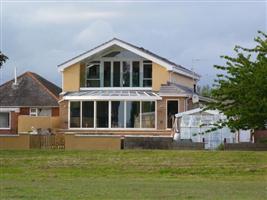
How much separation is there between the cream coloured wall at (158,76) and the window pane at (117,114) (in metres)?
2.88

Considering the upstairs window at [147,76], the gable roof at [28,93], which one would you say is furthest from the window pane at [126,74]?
the gable roof at [28,93]

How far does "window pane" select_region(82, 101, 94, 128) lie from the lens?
170 feet

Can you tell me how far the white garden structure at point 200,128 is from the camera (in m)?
43.0

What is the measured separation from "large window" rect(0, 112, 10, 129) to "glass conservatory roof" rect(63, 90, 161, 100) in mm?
9114

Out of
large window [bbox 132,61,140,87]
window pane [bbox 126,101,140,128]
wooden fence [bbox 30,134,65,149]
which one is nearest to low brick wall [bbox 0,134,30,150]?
wooden fence [bbox 30,134,65,149]

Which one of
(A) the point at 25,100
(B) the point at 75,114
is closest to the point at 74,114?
(B) the point at 75,114

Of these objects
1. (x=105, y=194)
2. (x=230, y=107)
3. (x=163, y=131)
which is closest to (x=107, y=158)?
(x=230, y=107)

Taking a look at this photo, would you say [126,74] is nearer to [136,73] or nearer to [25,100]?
[136,73]

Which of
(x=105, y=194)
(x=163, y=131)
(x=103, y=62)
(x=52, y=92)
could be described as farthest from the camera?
(x=52, y=92)

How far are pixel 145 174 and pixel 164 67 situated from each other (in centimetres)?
2289

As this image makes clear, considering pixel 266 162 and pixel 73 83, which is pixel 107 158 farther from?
pixel 73 83

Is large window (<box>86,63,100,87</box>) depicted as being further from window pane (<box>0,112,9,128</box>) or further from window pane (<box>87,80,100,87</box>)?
window pane (<box>0,112,9,128</box>)

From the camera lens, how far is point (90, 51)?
52625 mm

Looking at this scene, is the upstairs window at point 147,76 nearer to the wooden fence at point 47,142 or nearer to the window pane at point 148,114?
the window pane at point 148,114
